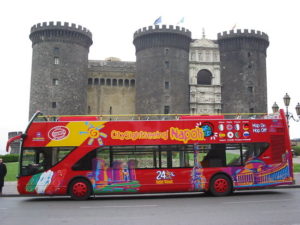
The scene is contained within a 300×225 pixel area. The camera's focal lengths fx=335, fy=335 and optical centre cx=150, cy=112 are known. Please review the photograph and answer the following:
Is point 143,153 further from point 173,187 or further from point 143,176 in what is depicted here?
point 173,187

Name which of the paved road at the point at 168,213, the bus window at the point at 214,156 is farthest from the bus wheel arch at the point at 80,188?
the bus window at the point at 214,156

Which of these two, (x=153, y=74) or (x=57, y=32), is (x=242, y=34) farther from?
(x=57, y=32)

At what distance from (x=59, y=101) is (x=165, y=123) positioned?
3022 centimetres

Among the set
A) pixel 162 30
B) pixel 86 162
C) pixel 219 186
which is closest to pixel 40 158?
pixel 86 162

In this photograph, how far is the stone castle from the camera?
41750mm

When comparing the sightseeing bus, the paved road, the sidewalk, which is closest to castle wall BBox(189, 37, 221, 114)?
the sidewalk

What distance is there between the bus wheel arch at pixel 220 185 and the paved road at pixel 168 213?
1107 mm

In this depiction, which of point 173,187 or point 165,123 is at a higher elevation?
point 165,123

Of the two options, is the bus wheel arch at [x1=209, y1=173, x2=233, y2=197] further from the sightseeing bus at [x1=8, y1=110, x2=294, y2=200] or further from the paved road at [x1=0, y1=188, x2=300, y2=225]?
the paved road at [x1=0, y1=188, x2=300, y2=225]

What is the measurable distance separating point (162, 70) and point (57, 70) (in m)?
13.1

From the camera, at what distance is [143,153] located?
13.1 m

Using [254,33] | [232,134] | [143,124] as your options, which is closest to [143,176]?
[143,124]

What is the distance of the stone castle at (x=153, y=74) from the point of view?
41.8m

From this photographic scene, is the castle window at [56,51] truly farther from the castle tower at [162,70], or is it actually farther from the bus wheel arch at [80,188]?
the bus wheel arch at [80,188]
